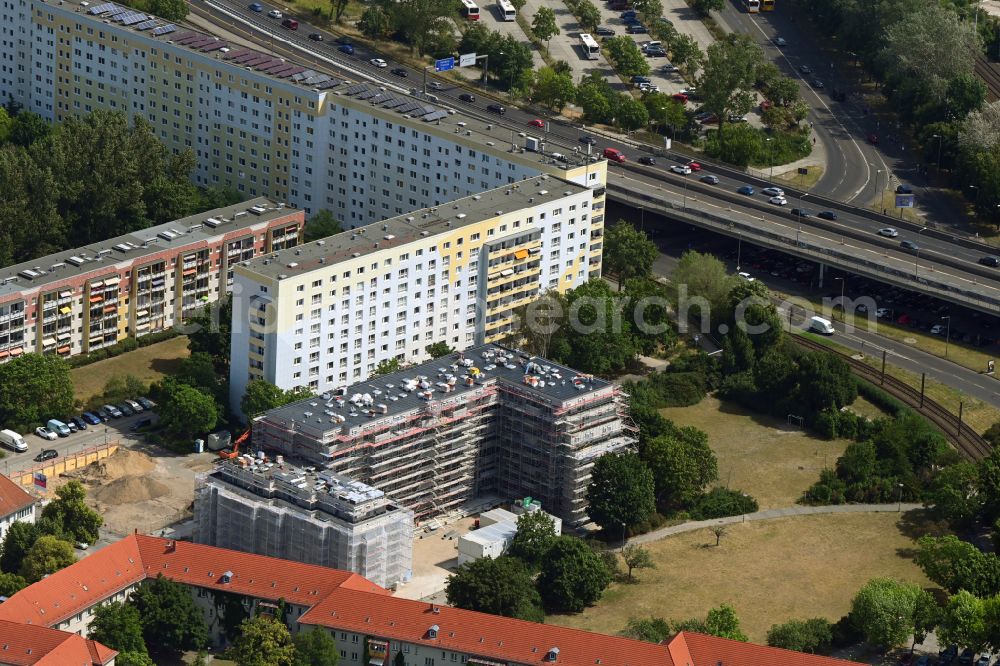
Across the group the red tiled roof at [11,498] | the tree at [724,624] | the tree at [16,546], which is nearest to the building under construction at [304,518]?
the tree at [16,546]

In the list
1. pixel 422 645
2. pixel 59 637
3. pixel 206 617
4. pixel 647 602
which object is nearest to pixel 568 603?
pixel 647 602

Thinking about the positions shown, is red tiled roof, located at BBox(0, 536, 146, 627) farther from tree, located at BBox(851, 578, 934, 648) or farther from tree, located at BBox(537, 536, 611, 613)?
tree, located at BBox(851, 578, 934, 648)

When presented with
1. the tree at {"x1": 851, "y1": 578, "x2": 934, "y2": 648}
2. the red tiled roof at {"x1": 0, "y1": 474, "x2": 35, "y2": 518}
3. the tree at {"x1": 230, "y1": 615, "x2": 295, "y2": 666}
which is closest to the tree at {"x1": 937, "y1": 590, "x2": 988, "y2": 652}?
the tree at {"x1": 851, "y1": 578, "x2": 934, "y2": 648}

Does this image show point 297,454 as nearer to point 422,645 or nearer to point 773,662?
point 422,645

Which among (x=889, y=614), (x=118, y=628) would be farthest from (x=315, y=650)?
(x=889, y=614)

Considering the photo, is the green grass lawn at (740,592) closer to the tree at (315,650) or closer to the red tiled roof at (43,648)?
the tree at (315,650)

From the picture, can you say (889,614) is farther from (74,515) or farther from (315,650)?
(74,515)
